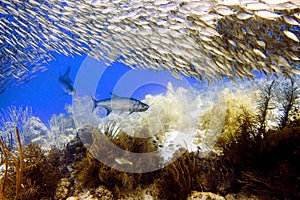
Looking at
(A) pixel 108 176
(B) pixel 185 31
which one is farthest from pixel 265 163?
(B) pixel 185 31

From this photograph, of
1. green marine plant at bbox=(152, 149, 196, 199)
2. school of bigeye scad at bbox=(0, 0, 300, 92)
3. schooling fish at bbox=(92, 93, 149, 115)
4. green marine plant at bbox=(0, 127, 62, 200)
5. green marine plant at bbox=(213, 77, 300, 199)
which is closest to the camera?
green marine plant at bbox=(213, 77, 300, 199)

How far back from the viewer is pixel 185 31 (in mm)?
5480

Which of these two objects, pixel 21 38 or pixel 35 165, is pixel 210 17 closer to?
pixel 35 165

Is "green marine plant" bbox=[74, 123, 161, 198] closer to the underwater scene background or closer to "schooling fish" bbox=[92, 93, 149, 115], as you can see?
the underwater scene background

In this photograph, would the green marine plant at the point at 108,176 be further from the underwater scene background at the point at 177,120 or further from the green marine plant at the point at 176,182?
the green marine plant at the point at 176,182

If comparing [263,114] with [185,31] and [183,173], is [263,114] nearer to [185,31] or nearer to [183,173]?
[183,173]

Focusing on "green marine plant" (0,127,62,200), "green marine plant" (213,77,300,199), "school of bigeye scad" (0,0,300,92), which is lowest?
"green marine plant" (0,127,62,200)

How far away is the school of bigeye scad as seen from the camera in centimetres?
491

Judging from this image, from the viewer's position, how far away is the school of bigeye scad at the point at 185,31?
491 centimetres

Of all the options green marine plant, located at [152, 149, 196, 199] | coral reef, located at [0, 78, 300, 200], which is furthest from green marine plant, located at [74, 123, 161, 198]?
green marine plant, located at [152, 149, 196, 199]

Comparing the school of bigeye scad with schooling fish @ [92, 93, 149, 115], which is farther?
schooling fish @ [92, 93, 149, 115]

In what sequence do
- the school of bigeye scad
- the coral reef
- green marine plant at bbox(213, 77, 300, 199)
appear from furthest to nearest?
the school of bigeye scad, the coral reef, green marine plant at bbox(213, 77, 300, 199)

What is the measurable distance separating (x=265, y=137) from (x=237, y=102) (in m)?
3.38

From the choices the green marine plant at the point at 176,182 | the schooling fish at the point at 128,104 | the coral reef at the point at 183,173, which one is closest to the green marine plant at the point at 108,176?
the coral reef at the point at 183,173
